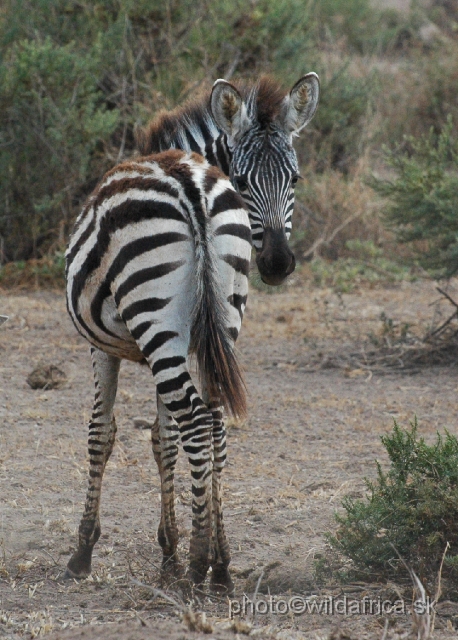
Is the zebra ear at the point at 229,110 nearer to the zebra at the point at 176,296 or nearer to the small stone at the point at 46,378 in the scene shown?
the zebra at the point at 176,296

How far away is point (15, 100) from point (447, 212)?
531cm

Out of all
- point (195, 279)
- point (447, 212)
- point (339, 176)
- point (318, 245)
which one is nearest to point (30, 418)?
point (195, 279)

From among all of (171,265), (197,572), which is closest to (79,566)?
(197,572)

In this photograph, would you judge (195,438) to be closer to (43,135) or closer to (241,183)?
Result: (241,183)

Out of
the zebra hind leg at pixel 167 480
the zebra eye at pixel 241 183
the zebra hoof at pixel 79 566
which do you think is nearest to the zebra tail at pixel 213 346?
the zebra hind leg at pixel 167 480

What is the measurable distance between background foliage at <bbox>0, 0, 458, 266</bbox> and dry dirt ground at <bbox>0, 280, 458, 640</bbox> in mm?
1528

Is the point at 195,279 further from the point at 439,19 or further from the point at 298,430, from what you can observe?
the point at 439,19

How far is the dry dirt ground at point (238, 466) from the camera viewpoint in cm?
376

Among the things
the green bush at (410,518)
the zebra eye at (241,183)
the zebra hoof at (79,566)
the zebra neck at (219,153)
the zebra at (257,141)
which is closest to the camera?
the green bush at (410,518)

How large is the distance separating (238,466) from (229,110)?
243cm

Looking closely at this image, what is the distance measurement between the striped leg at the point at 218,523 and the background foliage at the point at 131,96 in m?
5.01

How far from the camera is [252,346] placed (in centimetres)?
878

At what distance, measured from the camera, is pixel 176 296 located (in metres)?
3.65

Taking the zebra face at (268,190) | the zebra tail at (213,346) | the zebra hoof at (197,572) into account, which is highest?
the zebra face at (268,190)
